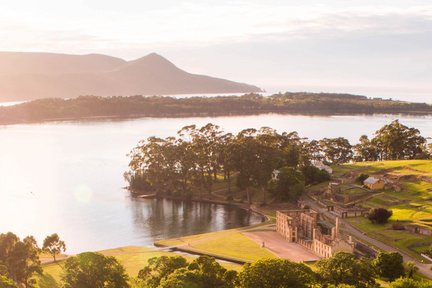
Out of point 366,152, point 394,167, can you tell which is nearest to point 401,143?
point 366,152

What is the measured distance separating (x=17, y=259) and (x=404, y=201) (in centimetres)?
5997

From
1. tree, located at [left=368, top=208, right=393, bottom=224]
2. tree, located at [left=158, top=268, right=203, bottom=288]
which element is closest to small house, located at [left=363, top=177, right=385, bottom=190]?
tree, located at [left=368, top=208, right=393, bottom=224]

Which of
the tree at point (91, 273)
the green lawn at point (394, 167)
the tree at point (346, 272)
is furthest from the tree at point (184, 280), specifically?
the green lawn at point (394, 167)

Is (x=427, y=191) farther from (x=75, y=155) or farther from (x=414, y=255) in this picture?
(x=75, y=155)

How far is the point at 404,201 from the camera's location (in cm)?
8612

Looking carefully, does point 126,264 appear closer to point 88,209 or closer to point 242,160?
point 88,209

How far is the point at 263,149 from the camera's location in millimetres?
107500

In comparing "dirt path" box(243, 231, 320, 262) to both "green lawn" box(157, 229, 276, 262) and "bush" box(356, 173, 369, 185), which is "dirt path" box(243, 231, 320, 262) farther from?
"bush" box(356, 173, 369, 185)

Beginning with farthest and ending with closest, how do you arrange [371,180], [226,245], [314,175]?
[314,175]
[371,180]
[226,245]

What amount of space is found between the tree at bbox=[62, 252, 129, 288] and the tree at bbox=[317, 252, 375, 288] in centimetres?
1933

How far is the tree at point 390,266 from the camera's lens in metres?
58.1

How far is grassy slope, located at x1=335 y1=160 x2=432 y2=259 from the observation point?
70.3m

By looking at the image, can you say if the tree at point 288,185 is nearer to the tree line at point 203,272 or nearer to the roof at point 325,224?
the roof at point 325,224

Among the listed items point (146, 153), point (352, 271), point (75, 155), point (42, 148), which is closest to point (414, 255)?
point (352, 271)
